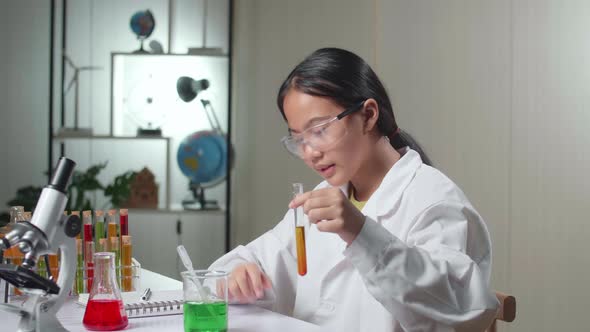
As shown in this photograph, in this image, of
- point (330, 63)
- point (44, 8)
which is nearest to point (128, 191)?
point (44, 8)

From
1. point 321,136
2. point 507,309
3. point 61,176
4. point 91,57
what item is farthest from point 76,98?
point 61,176

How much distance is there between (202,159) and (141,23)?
0.85m

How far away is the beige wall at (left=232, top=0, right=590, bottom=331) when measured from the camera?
108 inches

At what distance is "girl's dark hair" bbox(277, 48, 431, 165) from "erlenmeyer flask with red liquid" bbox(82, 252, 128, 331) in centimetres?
55

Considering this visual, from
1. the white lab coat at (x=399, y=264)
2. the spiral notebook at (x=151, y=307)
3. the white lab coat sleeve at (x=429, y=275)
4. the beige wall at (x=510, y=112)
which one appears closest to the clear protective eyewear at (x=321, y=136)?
the white lab coat at (x=399, y=264)

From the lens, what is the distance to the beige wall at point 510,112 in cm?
274

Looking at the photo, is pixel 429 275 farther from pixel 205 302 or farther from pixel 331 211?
pixel 205 302

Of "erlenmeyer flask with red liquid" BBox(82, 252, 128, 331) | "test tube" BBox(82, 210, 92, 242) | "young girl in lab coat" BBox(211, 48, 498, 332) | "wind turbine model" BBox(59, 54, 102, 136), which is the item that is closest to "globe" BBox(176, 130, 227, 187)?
"wind turbine model" BBox(59, 54, 102, 136)

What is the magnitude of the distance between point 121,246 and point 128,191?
2.60 m

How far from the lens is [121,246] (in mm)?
1763

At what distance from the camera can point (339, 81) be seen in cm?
161

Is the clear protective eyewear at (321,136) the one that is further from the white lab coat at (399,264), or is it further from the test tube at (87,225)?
the test tube at (87,225)

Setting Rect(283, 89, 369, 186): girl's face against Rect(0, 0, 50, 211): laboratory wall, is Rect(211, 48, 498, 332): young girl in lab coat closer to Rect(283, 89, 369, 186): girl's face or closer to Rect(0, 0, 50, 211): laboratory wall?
Rect(283, 89, 369, 186): girl's face

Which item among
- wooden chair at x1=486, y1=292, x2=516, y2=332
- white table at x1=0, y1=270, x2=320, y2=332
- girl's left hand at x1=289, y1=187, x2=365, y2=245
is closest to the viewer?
girl's left hand at x1=289, y1=187, x2=365, y2=245
